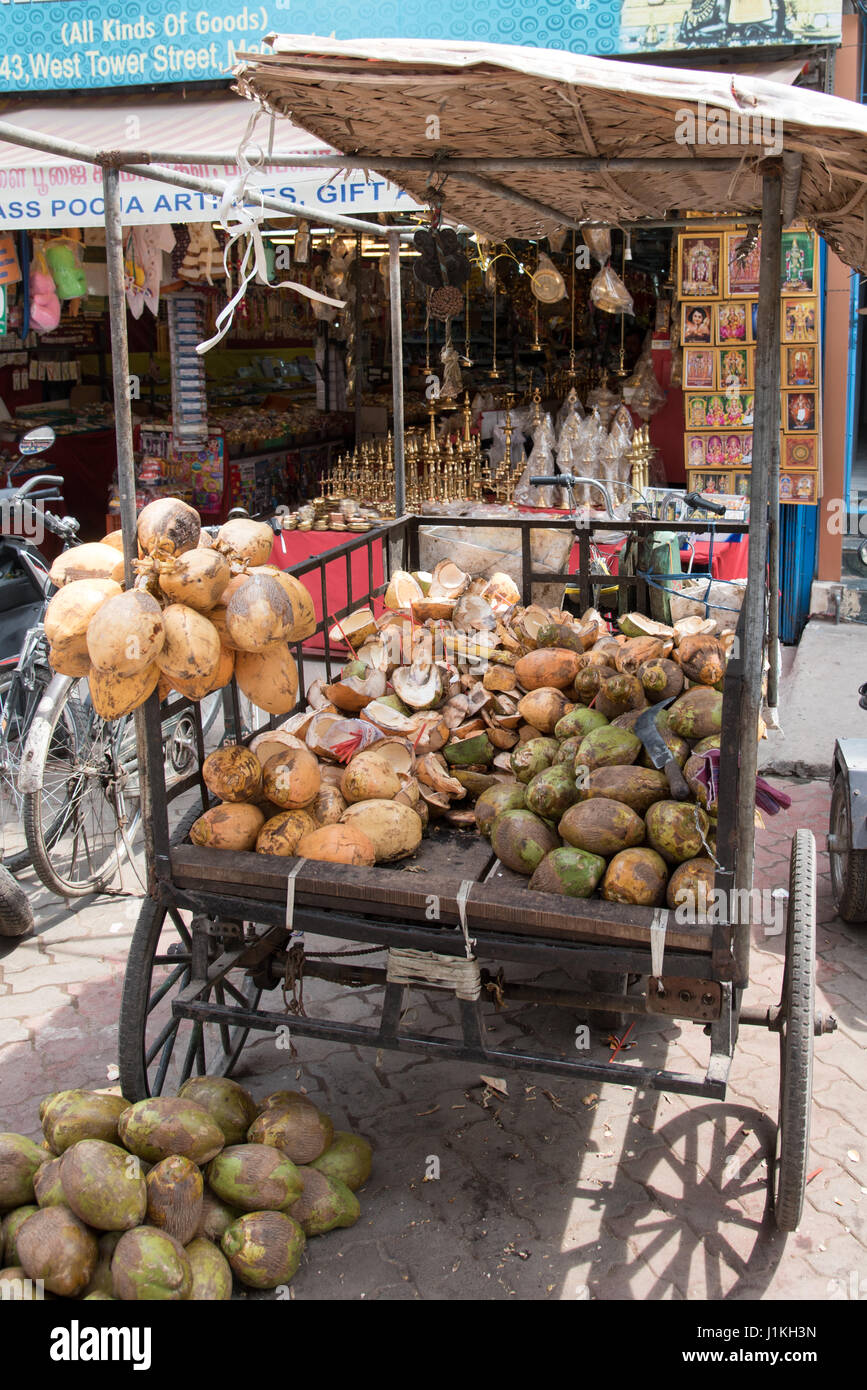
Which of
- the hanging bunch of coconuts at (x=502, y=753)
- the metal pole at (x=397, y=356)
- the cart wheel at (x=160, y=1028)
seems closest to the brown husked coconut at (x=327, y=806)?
the hanging bunch of coconuts at (x=502, y=753)

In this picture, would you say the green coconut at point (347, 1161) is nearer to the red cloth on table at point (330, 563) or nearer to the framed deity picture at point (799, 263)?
the red cloth on table at point (330, 563)

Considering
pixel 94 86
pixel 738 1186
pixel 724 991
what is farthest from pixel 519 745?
pixel 94 86

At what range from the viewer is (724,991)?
253 cm

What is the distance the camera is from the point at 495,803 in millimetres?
3107

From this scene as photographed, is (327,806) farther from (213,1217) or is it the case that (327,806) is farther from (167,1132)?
(213,1217)

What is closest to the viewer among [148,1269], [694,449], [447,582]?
[148,1269]

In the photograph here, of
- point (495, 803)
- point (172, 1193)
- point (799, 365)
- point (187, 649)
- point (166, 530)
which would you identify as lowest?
point (172, 1193)

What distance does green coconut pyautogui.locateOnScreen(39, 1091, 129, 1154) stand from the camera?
8.75 feet

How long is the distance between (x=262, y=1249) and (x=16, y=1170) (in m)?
0.58

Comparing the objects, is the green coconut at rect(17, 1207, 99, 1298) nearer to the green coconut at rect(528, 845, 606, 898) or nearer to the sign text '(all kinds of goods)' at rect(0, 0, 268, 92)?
the green coconut at rect(528, 845, 606, 898)

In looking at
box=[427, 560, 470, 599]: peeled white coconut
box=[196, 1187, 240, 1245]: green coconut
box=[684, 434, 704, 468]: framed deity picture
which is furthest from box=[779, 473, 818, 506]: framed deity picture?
box=[196, 1187, 240, 1245]: green coconut

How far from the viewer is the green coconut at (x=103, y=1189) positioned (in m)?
2.35

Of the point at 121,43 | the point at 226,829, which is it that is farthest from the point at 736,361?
the point at 226,829

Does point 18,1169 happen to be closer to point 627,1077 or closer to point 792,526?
point 627,1077
